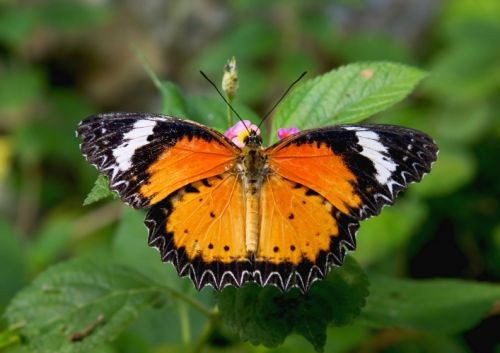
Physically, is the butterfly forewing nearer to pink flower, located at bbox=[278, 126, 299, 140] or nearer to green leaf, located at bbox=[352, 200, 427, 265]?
pink flower, located at bbox=[278, 126, 299, 140]

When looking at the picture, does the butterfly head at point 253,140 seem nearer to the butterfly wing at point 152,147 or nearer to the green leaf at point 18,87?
the butterfly wing at point 152,147

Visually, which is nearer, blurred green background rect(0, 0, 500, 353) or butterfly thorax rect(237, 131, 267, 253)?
butterfly thorax rect(237, 131, 267, 253)

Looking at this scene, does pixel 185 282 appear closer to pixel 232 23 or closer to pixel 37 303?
pixel 37 303

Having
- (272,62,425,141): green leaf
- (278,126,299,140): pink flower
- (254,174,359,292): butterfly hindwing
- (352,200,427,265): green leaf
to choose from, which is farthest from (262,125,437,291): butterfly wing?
(352,200,427,265): green leaf

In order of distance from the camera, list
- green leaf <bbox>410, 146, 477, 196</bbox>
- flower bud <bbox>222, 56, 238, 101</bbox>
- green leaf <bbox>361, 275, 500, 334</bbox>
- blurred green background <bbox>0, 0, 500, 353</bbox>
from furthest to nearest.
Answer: green leaf <bbox>410, 146, 477, 196</bbox> < blurred green background <bbox>0, 0, 500, 353</bbox> < green leaf <bbox>361, 275, 500, 334</bbox> < flower bud <bbox>222, 56, 238, 101</bbox>

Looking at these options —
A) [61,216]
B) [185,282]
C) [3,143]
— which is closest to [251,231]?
[185,282]

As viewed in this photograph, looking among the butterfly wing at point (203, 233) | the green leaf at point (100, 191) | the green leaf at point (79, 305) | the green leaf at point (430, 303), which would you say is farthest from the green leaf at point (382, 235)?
the green leaf at point (100, 191)

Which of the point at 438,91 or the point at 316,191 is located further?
the point at 438,91
